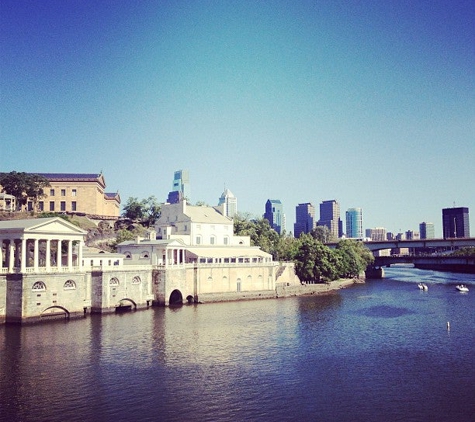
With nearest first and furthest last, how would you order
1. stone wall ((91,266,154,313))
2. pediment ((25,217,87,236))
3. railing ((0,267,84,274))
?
railing ((0,267,84,274)) < pediment ((25,217,87,236)) < stone wall ((91,266,154,313))

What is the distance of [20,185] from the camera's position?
126m

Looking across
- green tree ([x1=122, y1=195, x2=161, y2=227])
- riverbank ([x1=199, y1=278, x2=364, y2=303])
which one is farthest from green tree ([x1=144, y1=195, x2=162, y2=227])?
riverbank ([x1=199, y1=278, x2=364, y2=303])

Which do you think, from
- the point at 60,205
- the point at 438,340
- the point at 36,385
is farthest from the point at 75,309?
the point at 60,205

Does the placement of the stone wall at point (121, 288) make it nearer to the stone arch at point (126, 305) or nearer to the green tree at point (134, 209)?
the stone arch at point (126, 305)

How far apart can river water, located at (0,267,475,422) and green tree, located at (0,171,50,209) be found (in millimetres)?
64029

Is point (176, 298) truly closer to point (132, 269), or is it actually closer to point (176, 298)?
point (176, 298)

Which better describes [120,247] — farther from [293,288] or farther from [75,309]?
[293,288]

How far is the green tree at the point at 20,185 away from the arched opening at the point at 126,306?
5796 centimetres

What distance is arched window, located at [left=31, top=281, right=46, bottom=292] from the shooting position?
69188 mm

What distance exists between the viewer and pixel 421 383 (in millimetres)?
43031

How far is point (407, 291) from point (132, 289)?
69.0 m

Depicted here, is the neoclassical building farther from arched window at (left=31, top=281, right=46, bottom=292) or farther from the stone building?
the stone building

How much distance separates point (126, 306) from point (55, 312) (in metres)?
14.0

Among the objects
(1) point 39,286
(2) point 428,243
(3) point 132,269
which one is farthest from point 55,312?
(2) point 428,243
